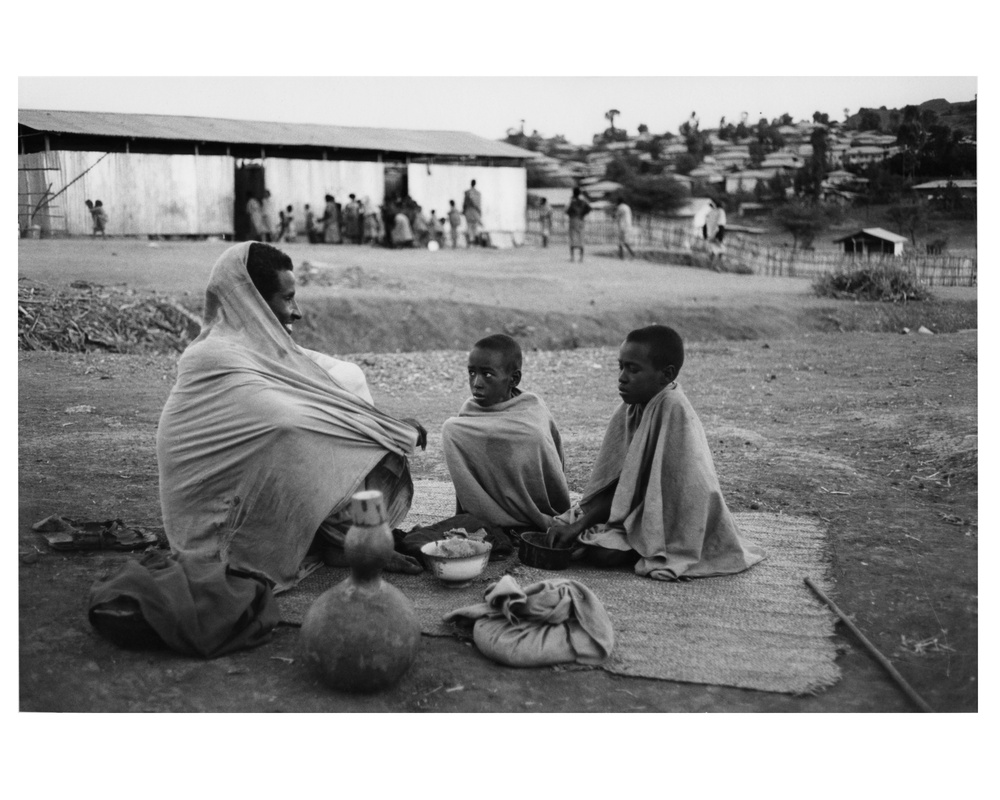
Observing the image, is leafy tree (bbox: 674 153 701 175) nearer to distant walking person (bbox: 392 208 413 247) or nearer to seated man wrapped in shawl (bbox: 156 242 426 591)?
distant walking person (bbox: 392 208 413 247)

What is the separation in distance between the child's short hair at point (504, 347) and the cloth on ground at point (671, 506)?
0.73m

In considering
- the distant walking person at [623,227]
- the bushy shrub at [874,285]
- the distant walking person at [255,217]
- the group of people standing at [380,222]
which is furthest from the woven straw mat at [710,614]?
the distant walking person at [623,227]

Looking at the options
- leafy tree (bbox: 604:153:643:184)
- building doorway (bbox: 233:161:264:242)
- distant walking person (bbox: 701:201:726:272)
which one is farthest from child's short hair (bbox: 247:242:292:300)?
distant walking person (bbox: 701:201:726:272)

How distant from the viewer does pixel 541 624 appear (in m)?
3.52

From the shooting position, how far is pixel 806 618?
3836 mm

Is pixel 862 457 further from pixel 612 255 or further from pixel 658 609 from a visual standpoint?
pixel 612 255

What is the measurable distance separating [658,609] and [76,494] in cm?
353

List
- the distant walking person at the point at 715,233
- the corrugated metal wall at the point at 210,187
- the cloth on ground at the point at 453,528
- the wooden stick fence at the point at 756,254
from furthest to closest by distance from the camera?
the distant walking person at the point at 715,233 → the corrugated metal wall at the point at 210,187 → the wooden stick fence at the point at 756,254 → the cloth on ground at the point at 453,528

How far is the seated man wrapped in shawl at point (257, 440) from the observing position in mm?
4055

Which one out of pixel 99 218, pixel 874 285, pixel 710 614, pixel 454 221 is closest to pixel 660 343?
pixel 710 614

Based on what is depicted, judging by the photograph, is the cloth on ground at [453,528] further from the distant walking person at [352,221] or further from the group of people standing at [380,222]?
the distant walking person at [352,221]

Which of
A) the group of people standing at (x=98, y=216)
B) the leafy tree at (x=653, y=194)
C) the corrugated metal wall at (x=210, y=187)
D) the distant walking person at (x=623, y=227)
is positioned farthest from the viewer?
the distant walking person at (x=623, y=227)

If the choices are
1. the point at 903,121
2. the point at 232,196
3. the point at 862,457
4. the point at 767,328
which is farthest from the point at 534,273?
the point at 903,121

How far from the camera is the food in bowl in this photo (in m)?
4.08
